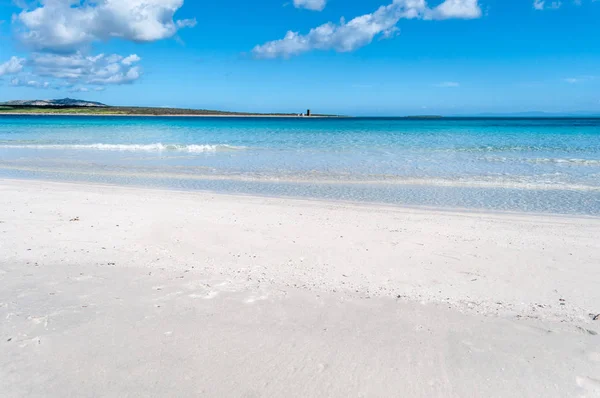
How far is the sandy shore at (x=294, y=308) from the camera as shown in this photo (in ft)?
10.7

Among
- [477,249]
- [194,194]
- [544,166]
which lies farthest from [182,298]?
[544,166]

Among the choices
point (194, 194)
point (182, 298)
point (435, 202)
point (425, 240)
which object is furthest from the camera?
point (194, 194)

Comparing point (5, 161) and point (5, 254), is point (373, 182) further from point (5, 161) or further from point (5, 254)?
point (5, 161)

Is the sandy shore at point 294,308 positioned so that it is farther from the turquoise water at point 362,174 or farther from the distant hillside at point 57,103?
the distant hillside at point 57,103

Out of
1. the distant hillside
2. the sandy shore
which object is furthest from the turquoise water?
the distant hillside

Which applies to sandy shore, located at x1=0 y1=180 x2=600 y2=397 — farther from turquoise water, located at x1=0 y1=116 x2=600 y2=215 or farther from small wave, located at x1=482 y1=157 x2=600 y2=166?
small wave, located at x1=482 y1=157 x2=600 y2=166

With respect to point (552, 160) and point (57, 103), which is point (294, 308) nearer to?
point (552, 160)

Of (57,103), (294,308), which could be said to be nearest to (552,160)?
(294,308)

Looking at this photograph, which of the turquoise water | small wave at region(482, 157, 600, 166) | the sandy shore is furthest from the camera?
small wave at region(482, 157, 600, 166)

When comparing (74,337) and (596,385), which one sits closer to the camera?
(596,385)

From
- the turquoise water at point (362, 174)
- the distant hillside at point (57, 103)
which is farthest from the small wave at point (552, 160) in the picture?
the distant hillside at point (57, 103)

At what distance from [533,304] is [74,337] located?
4.44m

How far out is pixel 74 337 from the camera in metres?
3.73

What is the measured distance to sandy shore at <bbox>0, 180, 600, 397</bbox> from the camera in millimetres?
3266
